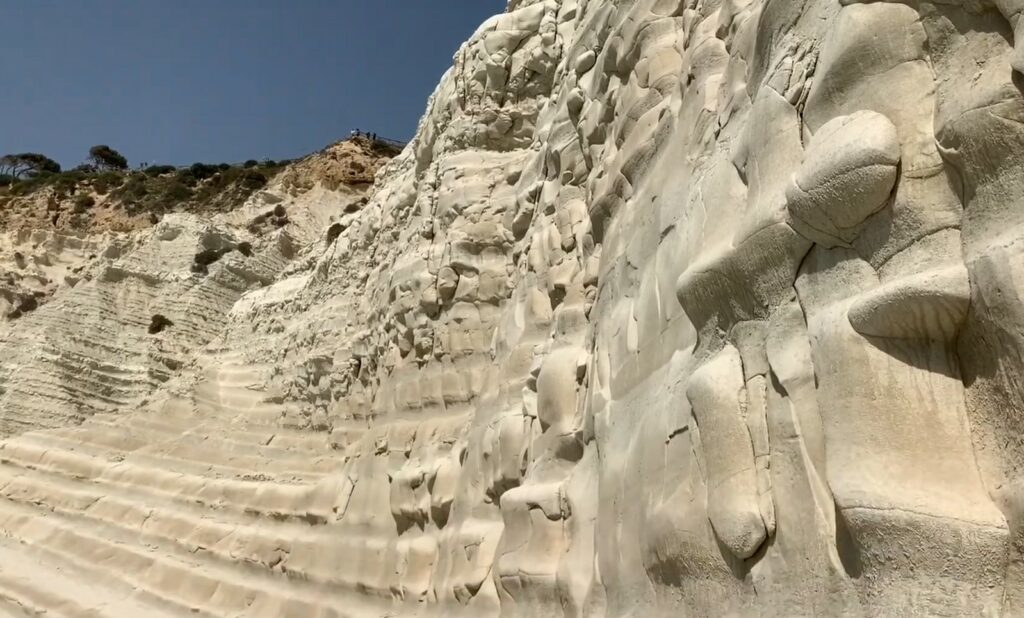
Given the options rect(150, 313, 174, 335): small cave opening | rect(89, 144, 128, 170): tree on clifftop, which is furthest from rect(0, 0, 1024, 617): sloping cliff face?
rect(89, 144, 128, 170): tree on clifftop

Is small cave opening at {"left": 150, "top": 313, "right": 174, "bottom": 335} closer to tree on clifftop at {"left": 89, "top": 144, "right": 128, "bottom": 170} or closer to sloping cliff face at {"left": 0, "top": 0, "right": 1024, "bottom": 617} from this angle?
sloping cliff face at {"left": 0, "top": 0, "right": 1024, "bottom": 617}

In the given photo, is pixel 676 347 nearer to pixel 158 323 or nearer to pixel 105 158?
pixel 158 323

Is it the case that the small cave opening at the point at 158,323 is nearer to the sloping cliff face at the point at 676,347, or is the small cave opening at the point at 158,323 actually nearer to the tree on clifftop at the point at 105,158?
the sloping cliff face at the point at 676,347

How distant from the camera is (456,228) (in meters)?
5.68

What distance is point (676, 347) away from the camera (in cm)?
262

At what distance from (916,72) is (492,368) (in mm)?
3223

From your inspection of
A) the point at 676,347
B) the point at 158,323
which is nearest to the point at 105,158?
the point at 158,323

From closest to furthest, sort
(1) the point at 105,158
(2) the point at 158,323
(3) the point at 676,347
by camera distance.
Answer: (3) the point at 676,347, (2) the point at 158,323, (1) the point at 105,158

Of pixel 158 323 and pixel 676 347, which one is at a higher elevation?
pixel 676 347

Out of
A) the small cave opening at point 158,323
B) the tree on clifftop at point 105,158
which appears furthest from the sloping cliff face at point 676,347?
the tree on clifftop at point 105,158

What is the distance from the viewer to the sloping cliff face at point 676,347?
1.52m

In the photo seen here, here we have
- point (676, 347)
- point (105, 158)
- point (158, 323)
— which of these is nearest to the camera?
point (676, 347)

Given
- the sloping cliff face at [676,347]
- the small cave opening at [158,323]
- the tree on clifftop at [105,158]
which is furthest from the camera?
the tree on clifftop at [105,158]

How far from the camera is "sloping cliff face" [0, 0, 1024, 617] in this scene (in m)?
1.52
